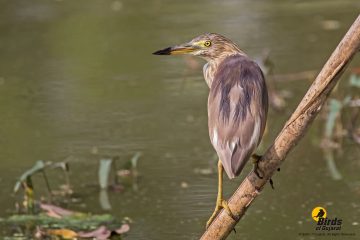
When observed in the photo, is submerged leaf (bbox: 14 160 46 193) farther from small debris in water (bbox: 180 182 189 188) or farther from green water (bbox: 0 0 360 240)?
small debris in water (bbox: 180 182 189 188)

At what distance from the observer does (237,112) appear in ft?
12.9

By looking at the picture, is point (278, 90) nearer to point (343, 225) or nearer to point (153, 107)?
point (153, 107)

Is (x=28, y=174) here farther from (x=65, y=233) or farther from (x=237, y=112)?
(x=237, y=112)

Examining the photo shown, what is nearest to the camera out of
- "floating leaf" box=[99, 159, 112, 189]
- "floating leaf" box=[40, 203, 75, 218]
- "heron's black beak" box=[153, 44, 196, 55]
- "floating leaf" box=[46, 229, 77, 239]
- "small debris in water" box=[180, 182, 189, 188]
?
"heron's black beak" box=[153, 44, 196, 55]

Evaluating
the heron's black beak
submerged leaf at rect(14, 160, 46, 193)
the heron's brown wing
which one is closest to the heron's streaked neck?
the heron's black beak

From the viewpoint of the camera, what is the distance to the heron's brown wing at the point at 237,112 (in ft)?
12.4

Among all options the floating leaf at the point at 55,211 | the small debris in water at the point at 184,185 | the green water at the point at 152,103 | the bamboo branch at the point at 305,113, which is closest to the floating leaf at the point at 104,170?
the green water at the point at 152,103

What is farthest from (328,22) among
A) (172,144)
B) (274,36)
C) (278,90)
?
(172,144)

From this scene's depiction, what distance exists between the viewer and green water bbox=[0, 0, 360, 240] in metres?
5.35

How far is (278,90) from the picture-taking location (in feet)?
23.9

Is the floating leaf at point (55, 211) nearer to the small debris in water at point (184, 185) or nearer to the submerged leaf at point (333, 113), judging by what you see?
the small debris in water at point (184, 185)

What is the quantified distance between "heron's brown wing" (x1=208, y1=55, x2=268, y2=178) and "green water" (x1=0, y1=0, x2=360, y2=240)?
3.36ft

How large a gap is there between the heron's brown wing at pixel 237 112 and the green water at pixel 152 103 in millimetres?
1023

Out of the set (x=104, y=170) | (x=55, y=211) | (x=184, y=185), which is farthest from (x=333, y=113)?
(x=55, y=211)
